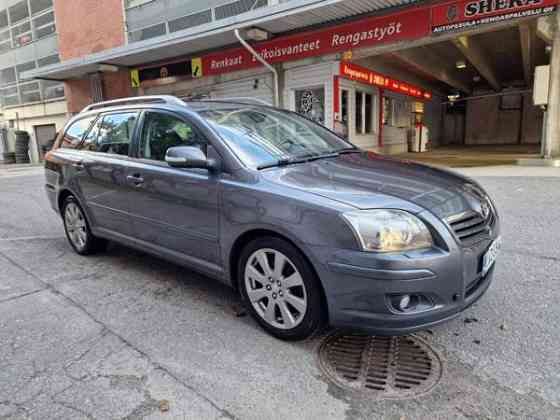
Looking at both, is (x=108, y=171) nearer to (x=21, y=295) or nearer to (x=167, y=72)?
(x=21, y=295)

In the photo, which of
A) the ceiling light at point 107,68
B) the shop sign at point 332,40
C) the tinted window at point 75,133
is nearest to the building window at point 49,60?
the ceiling light at point 107,68

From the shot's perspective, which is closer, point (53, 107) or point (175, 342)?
point (175, 342)

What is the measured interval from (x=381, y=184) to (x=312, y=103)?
1050 cm

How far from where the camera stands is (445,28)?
930cm

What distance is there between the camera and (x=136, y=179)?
11.4 feet

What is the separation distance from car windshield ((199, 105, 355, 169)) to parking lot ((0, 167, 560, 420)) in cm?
120

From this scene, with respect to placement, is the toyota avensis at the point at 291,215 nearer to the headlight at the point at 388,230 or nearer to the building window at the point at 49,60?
the headlight at the point at 388,230

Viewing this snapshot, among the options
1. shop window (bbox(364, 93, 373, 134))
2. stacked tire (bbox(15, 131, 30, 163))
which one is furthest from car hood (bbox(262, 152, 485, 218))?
stacked tire (bbox(15, 131, 30, 163))

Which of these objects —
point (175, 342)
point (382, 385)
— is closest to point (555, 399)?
point (382, 385)

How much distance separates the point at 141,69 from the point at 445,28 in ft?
37.2

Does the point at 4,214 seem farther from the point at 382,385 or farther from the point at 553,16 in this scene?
the point at 553,16

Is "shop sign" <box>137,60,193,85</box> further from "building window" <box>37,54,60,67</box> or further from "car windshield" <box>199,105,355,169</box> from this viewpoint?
"car windshield" <box>199,105,355,169</box>

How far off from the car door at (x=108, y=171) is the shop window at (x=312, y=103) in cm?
874

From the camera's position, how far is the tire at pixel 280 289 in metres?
2.40
